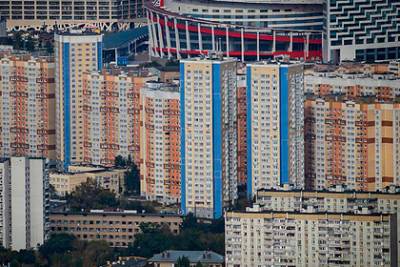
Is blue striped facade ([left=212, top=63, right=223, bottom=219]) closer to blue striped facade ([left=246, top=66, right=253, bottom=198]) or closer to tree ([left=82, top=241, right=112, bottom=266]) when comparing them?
blue striped facade ([left=246, top=66, right=253, bottom=198])

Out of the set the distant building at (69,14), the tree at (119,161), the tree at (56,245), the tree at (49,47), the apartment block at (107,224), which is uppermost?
the distant building at (69,14)

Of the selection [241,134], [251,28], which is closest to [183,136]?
[241,134]

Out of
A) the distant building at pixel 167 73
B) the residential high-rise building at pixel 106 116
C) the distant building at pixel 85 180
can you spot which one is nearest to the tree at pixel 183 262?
the distant building at pixel 85 180

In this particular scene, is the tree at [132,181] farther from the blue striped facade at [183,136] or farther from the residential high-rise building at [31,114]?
the residential high-rise building at [31,114]

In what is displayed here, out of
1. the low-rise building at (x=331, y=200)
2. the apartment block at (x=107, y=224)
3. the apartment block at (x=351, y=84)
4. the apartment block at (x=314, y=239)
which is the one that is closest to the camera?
the apartment block at (x=314, y=239)

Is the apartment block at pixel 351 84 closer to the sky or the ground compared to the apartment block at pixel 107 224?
closer to the sky

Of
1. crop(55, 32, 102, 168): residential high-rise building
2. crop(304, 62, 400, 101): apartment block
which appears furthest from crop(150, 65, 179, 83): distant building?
crop(304, 62, 400, 101): apartment block
